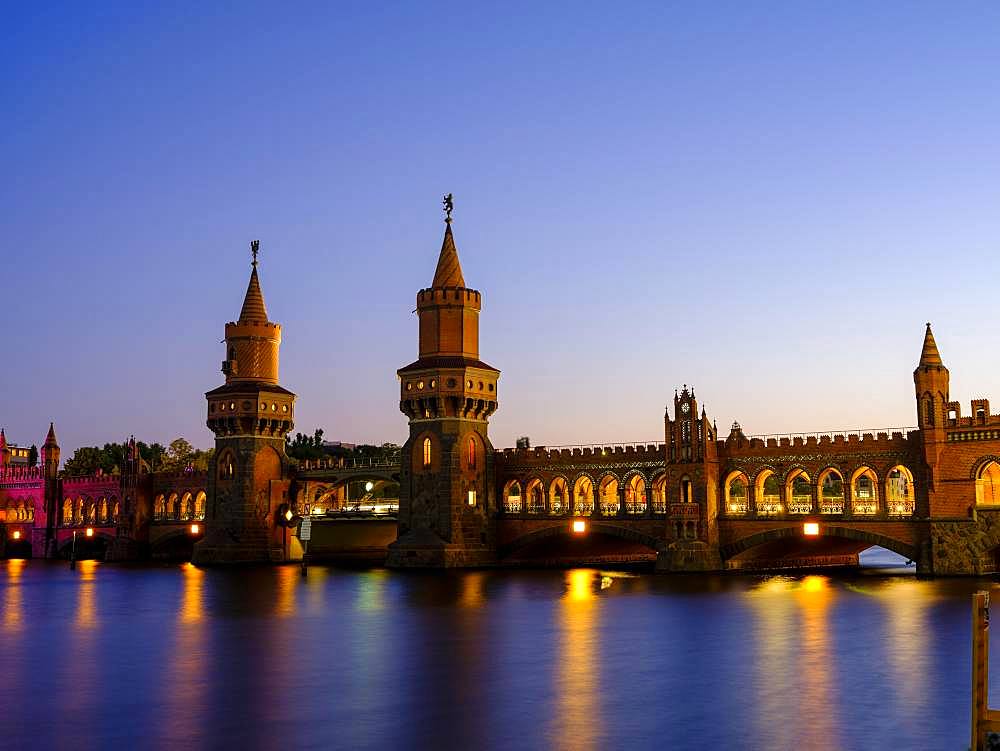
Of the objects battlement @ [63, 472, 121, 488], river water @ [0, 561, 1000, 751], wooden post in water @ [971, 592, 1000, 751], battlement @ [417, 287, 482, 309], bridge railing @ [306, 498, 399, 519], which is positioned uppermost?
battlement @ [417, 287, 482, 309]

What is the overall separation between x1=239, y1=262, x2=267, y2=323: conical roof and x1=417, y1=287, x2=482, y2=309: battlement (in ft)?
59.9

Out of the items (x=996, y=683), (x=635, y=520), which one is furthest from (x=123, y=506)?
(x=996, y=683)

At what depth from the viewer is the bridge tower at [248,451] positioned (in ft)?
281

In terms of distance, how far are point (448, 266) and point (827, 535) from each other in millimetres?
31846

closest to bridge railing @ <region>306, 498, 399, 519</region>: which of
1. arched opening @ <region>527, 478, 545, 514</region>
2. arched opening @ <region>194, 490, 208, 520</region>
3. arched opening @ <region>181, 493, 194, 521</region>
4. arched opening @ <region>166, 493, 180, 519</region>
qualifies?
arched opening @ <region>527, 478, 545, 514</region>

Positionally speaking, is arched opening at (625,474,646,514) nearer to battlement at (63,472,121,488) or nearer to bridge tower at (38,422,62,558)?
battlement at (63,472,121,488)

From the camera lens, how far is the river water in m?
22.5

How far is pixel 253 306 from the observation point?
89.4 meters

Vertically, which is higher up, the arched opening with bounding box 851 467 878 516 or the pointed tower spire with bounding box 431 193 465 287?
the pointed tower spire with bounding box 431 193 465 287

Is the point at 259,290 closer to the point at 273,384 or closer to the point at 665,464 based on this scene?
the point at 273,384

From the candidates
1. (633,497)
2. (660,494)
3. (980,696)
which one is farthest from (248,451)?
(980,696)

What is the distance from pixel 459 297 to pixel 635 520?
19.8 m

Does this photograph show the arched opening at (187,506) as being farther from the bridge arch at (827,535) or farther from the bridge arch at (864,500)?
the bridge arch at (864,500)

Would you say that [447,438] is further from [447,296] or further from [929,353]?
[929,353]
